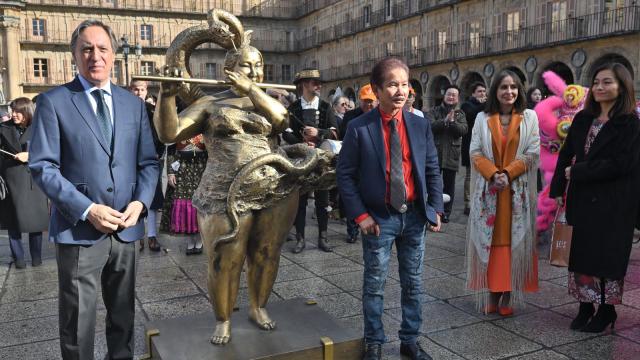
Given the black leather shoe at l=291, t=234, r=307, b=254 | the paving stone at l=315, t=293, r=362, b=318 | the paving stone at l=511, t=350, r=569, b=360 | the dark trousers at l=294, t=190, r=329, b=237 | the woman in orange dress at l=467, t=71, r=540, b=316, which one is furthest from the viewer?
the dark trousers at l=294, t=190, r=329, b=237

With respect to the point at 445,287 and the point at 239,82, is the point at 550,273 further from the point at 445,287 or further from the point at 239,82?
the point at 239,82

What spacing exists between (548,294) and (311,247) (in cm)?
267

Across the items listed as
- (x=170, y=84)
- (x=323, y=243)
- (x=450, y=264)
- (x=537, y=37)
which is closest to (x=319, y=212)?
(x=323, y=243)

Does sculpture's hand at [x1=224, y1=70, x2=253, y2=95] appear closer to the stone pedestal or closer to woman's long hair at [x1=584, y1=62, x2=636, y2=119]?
the stone pedestal

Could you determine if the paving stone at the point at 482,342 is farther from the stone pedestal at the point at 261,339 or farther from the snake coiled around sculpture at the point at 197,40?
the snake coiled around sculpture at the point at 197,40

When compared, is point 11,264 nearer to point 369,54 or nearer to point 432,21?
point 432,21

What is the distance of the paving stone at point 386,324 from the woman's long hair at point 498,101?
67.1 inches

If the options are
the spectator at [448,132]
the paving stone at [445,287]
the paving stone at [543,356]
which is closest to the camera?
the paving stone at [543,356]

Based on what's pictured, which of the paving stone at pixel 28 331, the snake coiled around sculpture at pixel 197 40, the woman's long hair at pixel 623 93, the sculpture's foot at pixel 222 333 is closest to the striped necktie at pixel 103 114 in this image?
the snake coiled around sculpture at pixel 197 40

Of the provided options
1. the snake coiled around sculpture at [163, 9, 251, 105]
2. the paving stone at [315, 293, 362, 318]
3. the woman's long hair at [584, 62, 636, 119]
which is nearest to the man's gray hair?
the snake coiled around sculpture at [163, 9, 251, 105]

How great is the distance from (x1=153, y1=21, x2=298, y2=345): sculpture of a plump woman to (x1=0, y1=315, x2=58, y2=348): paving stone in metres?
1.47

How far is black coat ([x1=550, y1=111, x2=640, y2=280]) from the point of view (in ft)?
11.5

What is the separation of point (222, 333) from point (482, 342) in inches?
Answer: 65.9

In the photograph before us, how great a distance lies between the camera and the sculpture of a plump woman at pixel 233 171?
2803 mm
